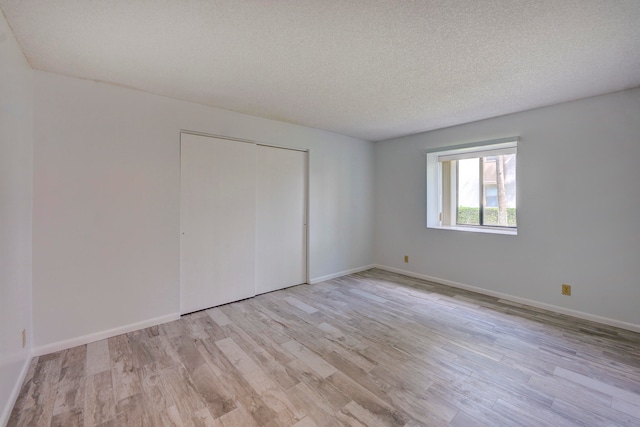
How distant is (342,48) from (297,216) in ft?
7.85

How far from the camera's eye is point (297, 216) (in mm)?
3891

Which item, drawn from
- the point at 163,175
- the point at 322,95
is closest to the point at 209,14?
the point at 322,95

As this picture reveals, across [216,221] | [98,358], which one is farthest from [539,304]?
[98,358]

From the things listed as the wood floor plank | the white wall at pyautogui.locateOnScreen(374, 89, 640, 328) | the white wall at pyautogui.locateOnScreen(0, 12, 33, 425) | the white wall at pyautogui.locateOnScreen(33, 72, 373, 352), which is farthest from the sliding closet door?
the white wall at pyautogui.locateOnScreen(374, 89, 640, 328)

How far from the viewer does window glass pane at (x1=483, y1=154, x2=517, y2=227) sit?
360 cm

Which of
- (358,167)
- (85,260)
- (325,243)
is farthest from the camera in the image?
(358,167)

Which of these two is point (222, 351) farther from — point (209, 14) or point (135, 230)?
point (209, 14)

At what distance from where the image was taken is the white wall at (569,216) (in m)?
2.57

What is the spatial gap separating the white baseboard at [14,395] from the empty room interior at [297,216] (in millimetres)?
36

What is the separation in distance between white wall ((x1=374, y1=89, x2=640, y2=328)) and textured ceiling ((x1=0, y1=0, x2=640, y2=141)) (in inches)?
12.9

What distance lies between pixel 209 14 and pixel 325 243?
10.4 feet

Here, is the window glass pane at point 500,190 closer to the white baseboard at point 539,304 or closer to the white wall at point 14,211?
the white baseboard at point 539,304

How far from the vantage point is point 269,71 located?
2.22 meters

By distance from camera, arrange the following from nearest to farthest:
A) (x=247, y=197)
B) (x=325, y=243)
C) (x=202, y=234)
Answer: (x=202, y=234)
(x=247, y=197)
(x=325, y=243)
